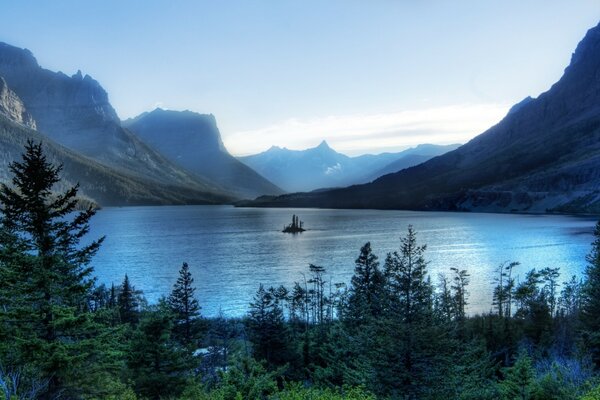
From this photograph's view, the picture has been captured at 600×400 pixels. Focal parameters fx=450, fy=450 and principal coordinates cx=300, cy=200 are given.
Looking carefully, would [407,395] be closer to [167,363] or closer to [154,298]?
[167,363]

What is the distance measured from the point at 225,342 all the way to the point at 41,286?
41.6m

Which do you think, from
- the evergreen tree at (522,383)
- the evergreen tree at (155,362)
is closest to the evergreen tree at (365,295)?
the evergreen tree at (522,383)

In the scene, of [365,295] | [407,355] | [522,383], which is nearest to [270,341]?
[365,295]

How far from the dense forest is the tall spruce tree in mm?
58

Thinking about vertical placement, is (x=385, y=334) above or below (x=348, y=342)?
above

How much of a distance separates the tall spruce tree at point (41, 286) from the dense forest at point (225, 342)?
58 millimetres

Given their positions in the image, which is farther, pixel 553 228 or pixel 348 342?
pixel 553 228

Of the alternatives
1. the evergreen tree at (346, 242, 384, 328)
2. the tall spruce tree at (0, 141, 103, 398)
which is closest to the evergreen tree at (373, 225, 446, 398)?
the evergreen tree at (346, 242, 384, 328)

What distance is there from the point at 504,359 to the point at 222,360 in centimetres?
3508

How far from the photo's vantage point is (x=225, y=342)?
59.6 meters

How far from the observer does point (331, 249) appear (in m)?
147

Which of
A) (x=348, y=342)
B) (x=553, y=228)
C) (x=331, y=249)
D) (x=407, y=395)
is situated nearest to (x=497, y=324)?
(x=348, y=342)

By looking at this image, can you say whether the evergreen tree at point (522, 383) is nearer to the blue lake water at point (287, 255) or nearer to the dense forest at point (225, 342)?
the dense forest at point (225, 342)

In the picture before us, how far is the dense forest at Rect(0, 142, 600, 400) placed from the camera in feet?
67.2
